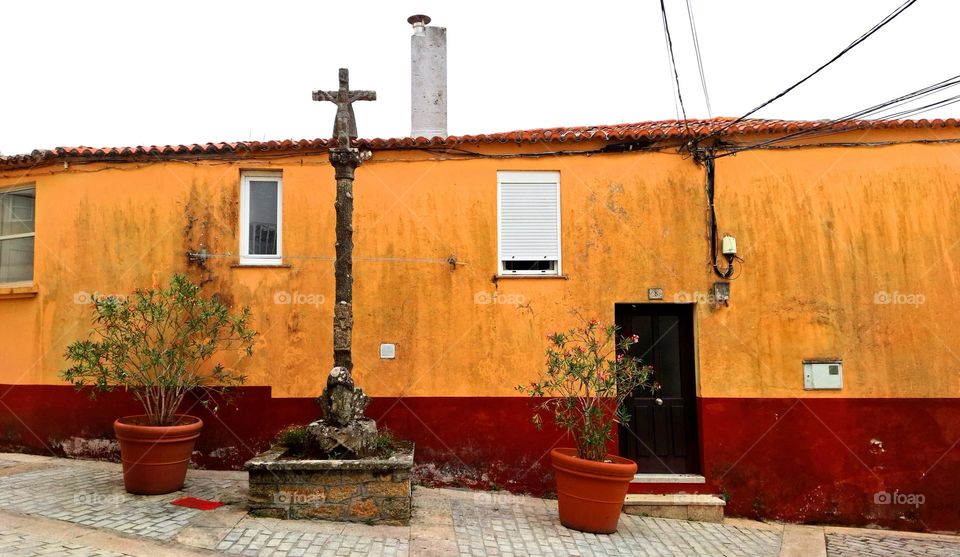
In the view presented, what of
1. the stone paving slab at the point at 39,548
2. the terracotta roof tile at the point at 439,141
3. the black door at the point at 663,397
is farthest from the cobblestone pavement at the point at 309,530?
the terracotta roof tile at the point at 439,141

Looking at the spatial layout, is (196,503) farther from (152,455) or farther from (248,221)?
(248,221)

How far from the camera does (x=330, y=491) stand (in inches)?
229

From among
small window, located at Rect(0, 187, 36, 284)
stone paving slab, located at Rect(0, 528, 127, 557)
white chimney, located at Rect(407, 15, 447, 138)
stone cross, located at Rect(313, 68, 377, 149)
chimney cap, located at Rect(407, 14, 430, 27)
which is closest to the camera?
stone paving slab, located at Rect(0, 528, 127, 557)

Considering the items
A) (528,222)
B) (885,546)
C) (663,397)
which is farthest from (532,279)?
(885,546)

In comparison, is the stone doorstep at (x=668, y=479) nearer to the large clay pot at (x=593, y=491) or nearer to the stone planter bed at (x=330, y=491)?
the large clay pot at (x=593, y=491)

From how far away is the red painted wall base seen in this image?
24.8 feet

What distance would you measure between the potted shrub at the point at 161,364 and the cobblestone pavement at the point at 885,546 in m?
6.71

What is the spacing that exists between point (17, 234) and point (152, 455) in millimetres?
4267

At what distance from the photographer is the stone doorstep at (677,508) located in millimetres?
7316

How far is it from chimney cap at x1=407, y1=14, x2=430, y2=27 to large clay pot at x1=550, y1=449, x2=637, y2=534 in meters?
7.30

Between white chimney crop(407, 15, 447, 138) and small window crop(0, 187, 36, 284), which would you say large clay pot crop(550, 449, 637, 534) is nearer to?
white chimney crop(407, 15, 447, 138)

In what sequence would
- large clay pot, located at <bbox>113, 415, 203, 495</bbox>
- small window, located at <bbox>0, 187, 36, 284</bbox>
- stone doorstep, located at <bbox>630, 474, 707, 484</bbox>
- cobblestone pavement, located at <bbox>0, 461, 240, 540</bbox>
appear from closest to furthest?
Result: cobblestone pavement, located at <bbox>0, 461, 240, 540</bbox>, large clay pot, located at <bbox>113, 415, 203, 495</bbox>, stone doorstep, located at <bbox>630, 474, 707, 484</bbox>, small window, located at <bbox>0, 187, 36, 284</bbox>

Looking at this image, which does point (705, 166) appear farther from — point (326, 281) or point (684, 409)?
point (326, 281)

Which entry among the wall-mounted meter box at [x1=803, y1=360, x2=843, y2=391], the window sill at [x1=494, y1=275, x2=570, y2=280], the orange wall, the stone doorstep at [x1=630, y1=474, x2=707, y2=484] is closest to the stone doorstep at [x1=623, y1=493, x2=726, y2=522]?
the stone doorstep at [x1=630, y1=474, x2=707, y2=484]
